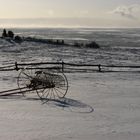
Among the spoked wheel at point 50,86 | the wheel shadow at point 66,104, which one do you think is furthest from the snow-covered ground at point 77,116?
the spoked wheel at point 50,86

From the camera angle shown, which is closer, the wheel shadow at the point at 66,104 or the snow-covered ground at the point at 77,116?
the snow-covered ground at the point at 77,116

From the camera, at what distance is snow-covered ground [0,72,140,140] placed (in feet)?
38.7

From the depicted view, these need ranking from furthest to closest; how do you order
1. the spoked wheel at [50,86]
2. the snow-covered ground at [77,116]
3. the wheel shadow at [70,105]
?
the spoked wheel at [50,86] < the wheel shadow at [70,105] < the snow-covered ground at [77,116]

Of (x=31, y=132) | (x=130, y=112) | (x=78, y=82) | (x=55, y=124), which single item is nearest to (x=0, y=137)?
(x=31, y=132)

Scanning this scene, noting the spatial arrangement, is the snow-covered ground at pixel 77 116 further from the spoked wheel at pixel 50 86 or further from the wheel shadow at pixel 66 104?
the spoked wheel at pixel 50 86

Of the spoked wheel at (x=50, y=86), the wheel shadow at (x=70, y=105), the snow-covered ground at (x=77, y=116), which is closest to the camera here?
the snow-covered ground at (x=77, y=116)

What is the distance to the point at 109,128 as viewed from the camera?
40.7 feet

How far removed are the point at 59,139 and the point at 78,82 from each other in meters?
12.0

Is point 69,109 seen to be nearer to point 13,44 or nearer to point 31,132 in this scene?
point 31,132

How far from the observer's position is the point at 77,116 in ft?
45.8

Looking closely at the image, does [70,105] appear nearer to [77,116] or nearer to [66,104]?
[66,104]

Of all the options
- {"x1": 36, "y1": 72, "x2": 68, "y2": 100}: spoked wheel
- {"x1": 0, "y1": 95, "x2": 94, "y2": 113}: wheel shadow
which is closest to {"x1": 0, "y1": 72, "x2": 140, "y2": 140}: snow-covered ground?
{"x1": 0, "y1": 95, "x2": 94, "y2": 113}: wheel shadow

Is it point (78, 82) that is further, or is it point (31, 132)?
point (78, 82)

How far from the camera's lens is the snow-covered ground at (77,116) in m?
11.8
